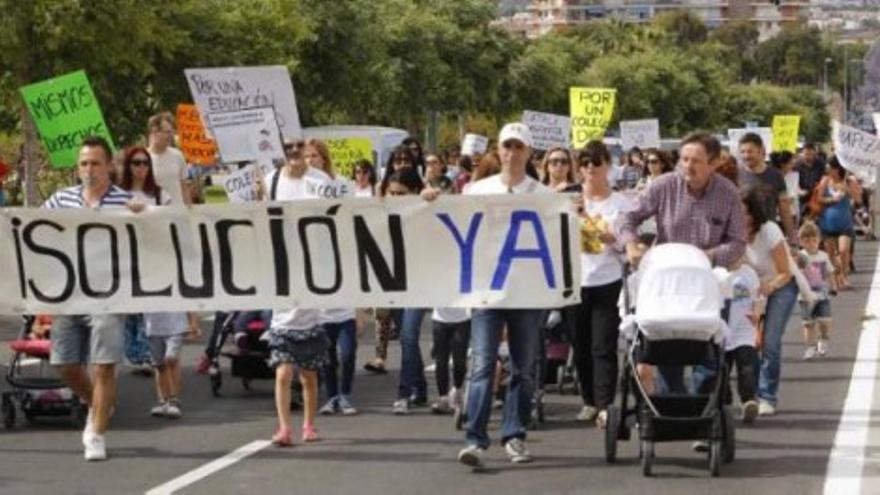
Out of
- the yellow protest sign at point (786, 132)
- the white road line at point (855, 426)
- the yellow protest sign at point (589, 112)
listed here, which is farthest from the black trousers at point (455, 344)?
the yellow protest sign at point (786, 132)

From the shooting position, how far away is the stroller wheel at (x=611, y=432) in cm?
1208

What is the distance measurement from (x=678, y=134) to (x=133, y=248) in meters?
102

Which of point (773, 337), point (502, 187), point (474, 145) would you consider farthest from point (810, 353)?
point (474, 145)

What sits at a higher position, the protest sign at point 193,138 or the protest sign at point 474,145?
the protest sign at point 193,138

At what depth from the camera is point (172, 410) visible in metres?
14.5

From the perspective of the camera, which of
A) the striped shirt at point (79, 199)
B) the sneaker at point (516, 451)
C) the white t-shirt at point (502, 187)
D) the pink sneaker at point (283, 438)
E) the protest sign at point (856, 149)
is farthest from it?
the protest sign at point (856, 149)

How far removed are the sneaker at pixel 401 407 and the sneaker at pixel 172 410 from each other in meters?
1.35

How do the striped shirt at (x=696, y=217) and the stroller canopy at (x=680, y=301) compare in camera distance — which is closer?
the stroller canopy at (x=680, y=301)

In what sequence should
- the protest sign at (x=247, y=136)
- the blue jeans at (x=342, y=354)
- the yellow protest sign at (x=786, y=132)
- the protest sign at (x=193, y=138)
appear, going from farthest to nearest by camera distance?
the yellow protest sign at (x=786, y=132)
the protest sign at (x=193, y=138)
the protest sign at (x=247, y=136)
the blue jeans at (x=342, y=354)

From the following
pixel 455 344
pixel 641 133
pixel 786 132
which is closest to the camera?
pixel 455 344

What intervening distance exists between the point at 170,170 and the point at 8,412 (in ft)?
12.2

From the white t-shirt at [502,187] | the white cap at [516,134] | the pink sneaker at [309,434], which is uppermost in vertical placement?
the white cap at [516,134]

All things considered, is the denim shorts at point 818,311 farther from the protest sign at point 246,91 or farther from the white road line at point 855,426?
the protest sign at point 246,91

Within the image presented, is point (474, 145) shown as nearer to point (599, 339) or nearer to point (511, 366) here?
point (599, 339)
